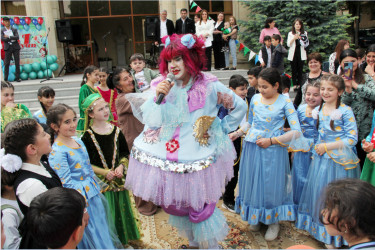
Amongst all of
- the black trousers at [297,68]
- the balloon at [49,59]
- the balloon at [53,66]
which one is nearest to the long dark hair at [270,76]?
the black trousers at [297,68]

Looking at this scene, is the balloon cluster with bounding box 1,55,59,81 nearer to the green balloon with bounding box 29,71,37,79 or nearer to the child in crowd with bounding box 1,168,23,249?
the green balloon with bounding box 29,71,37,79

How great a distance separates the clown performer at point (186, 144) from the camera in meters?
2.30

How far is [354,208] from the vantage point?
142 cm

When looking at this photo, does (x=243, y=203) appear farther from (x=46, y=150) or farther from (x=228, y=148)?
(x=46, y=150)

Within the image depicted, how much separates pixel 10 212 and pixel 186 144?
1.21 metres

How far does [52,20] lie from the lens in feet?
36.9

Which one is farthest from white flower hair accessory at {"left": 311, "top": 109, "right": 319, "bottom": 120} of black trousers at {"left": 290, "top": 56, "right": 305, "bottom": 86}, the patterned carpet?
black trousers at {"left": 290, "top": 56, "right": 305, "bottom": 86}

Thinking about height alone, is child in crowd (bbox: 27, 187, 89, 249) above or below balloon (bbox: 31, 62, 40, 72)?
below

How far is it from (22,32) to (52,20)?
1467 millimetres

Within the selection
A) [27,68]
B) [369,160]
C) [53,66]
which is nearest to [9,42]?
[27,68]

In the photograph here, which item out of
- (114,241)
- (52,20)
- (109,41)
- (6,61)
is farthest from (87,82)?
(109,41)

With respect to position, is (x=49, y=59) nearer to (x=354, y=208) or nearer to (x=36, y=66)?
(x=36, y=66)

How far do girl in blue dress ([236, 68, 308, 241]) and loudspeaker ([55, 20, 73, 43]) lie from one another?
9582mm

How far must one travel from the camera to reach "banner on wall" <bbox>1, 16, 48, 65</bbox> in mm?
9984
